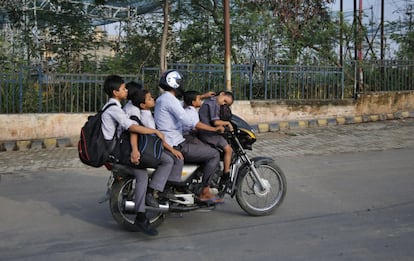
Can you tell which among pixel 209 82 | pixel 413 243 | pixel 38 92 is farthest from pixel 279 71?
pixel 413 243

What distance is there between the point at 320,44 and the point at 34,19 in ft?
25.9

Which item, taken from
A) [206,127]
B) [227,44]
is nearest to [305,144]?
[227,44]

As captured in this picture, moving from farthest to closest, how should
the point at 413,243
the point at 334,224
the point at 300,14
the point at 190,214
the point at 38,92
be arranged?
the point at 300,14
the point at 38,92
the point at 190,214
the point at 334,224
the point at 413,243

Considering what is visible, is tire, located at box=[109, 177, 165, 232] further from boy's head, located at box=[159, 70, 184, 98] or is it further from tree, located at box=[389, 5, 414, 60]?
tree, located at box=[389, 5, 414, 60]

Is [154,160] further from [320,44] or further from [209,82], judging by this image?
[320,44]

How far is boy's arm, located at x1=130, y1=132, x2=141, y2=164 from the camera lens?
4570 mm

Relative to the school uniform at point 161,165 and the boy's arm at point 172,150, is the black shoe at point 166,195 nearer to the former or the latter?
the school uniform at point 161,165

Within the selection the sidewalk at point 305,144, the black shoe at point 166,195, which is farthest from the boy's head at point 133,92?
the sidewalk at point 305,144

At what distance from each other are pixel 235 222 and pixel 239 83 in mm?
7876

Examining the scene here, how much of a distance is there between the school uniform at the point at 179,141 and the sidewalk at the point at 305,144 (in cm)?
396

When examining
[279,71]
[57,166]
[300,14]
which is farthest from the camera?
[300,14]

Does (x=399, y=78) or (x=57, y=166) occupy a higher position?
(x=399, y=78)

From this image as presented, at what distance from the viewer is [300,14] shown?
14.5 metres

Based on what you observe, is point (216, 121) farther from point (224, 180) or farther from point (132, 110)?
point (132, 110)
